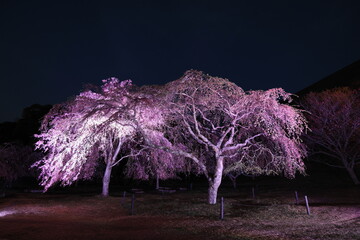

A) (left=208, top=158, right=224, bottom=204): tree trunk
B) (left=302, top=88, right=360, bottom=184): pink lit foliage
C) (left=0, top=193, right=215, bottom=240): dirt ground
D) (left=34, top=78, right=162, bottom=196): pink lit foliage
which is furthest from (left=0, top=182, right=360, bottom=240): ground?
(left=302, top=88, right=360, bottom=184): pink lit foliage

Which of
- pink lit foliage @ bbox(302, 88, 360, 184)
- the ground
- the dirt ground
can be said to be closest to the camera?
the ground

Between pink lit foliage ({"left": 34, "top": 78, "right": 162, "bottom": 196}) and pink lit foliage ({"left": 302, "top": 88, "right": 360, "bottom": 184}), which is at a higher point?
pink lit foliage ({"left": 302, "top": 88, "right": 360, "bottom": 184})

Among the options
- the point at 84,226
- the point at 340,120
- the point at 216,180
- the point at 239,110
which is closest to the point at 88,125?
the point at 84,226

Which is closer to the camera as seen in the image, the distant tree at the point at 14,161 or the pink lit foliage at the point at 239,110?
the pink lit foliage at the point at 239,110

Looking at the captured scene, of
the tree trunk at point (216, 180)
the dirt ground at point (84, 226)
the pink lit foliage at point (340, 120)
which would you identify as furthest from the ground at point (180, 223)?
the pink lit foliage at point (340, 120)

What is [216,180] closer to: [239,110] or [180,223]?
[239,110]

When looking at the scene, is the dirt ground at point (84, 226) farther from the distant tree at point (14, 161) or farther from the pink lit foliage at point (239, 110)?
the distant tree at point (14, 161)

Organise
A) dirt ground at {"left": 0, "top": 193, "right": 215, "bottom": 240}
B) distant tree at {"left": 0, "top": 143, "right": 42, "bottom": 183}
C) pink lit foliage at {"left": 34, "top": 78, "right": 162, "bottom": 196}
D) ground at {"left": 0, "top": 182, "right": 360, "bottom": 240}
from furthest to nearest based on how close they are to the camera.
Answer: distant tree at {"left": 0, "top": 143, "right": 42, "bottom": 183}
pink lit foliage at {"left": 34, "top": 78, "right": 162, "bottom": 196}
dirt ground at {"left": 0, "top": 193, "right": 215, "bottom": 240}
ground at {"left": 0, "top": 182, "right": 360, "bottom": 240}

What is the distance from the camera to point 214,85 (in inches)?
594

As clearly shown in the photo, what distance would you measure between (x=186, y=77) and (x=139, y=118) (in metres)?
3.50

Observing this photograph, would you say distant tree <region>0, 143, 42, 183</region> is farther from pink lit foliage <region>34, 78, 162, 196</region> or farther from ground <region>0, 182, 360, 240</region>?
ground <region>0, 182, 360, 240</region>

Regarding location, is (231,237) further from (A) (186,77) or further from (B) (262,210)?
(A) (186,77)

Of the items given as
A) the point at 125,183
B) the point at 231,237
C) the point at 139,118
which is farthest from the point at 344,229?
the point at 125,183

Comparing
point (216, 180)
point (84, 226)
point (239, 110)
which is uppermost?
point (239, 110)
